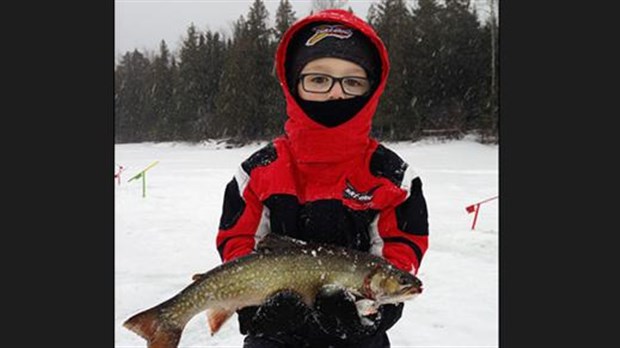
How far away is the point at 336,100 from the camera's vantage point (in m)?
2.62

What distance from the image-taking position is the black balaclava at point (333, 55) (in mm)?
2650

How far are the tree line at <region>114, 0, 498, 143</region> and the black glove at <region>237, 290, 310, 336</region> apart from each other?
30.8 meters

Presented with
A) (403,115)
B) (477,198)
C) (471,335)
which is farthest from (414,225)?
(403,115)

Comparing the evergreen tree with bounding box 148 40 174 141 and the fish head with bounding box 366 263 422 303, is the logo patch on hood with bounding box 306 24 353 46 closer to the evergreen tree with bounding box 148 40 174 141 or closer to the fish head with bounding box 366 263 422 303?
the fish head with bounding box 366 263 422 303

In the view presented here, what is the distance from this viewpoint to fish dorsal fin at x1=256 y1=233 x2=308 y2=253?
2.46 m

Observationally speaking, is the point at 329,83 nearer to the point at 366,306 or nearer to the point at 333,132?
the point at 333,132

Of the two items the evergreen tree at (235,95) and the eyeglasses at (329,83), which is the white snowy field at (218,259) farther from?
the evergreen tree at (235,95)

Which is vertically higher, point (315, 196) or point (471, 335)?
point (315, 196)

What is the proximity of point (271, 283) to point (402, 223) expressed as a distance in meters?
0.70

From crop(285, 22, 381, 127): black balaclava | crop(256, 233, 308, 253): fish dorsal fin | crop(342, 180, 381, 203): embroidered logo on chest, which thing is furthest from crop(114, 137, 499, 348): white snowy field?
crop(285, 22, 381, 127): black balaclava

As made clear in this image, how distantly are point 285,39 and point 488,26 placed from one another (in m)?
36.4

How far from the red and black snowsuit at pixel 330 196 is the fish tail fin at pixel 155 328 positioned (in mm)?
421

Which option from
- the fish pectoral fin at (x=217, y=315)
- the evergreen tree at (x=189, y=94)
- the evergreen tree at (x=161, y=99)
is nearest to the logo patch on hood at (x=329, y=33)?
the fish pectoral fin at (x=217, y=315)

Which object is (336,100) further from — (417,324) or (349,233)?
(417,324)
